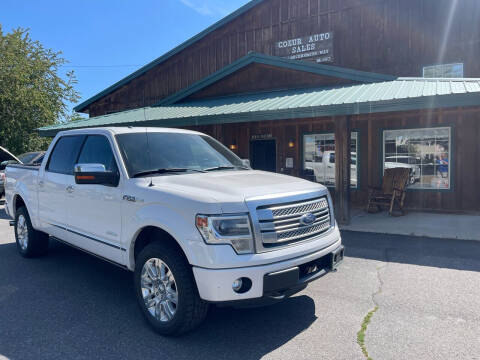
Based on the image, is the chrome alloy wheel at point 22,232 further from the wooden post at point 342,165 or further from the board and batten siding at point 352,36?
the board and batten siding at point 352,36

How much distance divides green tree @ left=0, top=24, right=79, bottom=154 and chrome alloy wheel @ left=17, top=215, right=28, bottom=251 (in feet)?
68.5

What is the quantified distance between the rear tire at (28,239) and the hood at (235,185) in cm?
330

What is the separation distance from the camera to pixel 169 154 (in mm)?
4453

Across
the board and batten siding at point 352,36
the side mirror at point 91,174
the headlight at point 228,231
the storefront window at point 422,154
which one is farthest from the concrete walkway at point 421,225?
the side mirror at point 91,174

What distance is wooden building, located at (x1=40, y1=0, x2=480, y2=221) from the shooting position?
357 inches

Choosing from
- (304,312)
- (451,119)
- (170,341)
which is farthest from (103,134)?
(451,119)

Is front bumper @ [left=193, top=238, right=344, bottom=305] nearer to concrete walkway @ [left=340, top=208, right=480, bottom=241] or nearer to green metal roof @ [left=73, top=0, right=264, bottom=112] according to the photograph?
concrete walkway @ [left=340, top=208, right=480, bottom=241]

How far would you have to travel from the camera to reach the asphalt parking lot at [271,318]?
3.31 m

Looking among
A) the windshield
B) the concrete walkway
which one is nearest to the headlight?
the windshield

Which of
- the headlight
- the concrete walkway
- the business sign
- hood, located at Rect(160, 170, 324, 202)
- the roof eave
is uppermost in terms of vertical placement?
the business sign

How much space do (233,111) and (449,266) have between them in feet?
20.7

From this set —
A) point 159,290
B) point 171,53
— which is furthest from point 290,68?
point 159,290

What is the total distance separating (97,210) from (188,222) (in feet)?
5.17

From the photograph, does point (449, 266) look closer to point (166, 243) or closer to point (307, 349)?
point (307, 349)
